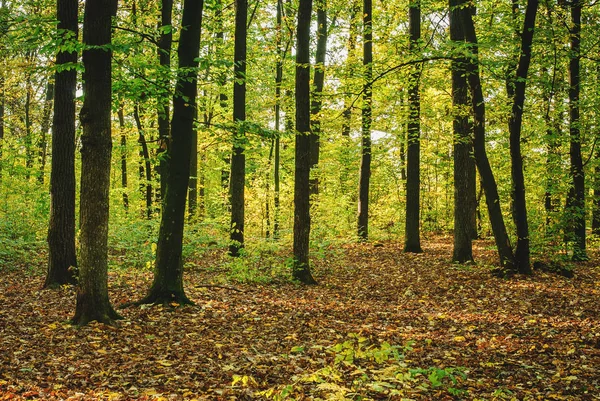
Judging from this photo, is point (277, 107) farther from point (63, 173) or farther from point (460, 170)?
point (63, 173)

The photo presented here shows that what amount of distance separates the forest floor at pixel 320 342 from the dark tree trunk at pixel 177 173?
0.42 m

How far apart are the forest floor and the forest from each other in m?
0.04

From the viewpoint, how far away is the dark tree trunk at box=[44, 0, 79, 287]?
957 cm

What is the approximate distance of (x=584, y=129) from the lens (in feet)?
44.1

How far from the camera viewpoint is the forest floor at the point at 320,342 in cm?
483

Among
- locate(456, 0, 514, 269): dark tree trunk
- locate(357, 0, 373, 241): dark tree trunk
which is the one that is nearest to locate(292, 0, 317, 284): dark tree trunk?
locate(456, 0, 514, 269): dark tree trunk

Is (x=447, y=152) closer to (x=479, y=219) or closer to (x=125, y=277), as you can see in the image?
(x=479, y=219)

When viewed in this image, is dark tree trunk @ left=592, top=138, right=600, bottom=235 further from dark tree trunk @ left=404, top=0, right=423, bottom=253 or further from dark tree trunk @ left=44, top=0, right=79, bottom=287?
dark tree trunk @ left=44, top=0, right=79, bottom=287

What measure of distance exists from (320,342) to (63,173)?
255 inches

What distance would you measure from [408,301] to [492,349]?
3.25m

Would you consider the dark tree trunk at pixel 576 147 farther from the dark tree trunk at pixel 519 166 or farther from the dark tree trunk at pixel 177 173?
the dark tree trunk at pixel 177 173

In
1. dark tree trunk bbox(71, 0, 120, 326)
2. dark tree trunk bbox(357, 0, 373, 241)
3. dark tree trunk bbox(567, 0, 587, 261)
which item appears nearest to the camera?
dark tree trunk bbox(71, 0, 120, 326)

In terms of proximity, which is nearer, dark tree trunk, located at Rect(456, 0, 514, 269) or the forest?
the forest

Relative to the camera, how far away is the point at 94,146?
6.87m
